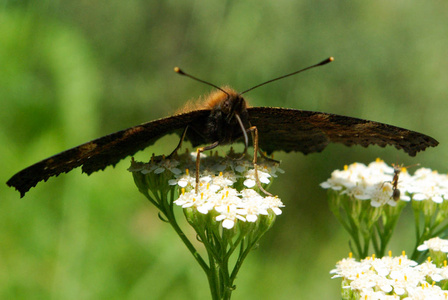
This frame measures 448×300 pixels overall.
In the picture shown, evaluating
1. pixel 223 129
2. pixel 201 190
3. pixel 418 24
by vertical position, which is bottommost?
pixel 201 190

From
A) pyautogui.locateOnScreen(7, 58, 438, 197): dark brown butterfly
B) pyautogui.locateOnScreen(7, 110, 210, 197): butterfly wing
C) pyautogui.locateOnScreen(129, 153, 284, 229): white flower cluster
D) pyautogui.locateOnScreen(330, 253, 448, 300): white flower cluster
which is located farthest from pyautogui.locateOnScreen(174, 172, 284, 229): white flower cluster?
pyautogui.locateOnScreen(330, 253, 448, 300): white flower cluster

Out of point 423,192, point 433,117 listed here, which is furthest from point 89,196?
point 433,117

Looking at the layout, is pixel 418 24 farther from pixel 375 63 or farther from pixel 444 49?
pixel 375 63

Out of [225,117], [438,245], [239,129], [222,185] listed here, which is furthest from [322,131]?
[438,245]

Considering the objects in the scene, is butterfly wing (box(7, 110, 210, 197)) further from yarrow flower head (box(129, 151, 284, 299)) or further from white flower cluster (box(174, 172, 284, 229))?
white flower cluster (box(174, 172, 284, 229))

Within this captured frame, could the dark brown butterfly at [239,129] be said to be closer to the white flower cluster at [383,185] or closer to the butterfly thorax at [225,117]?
the butterfly thorax at [225,117]
